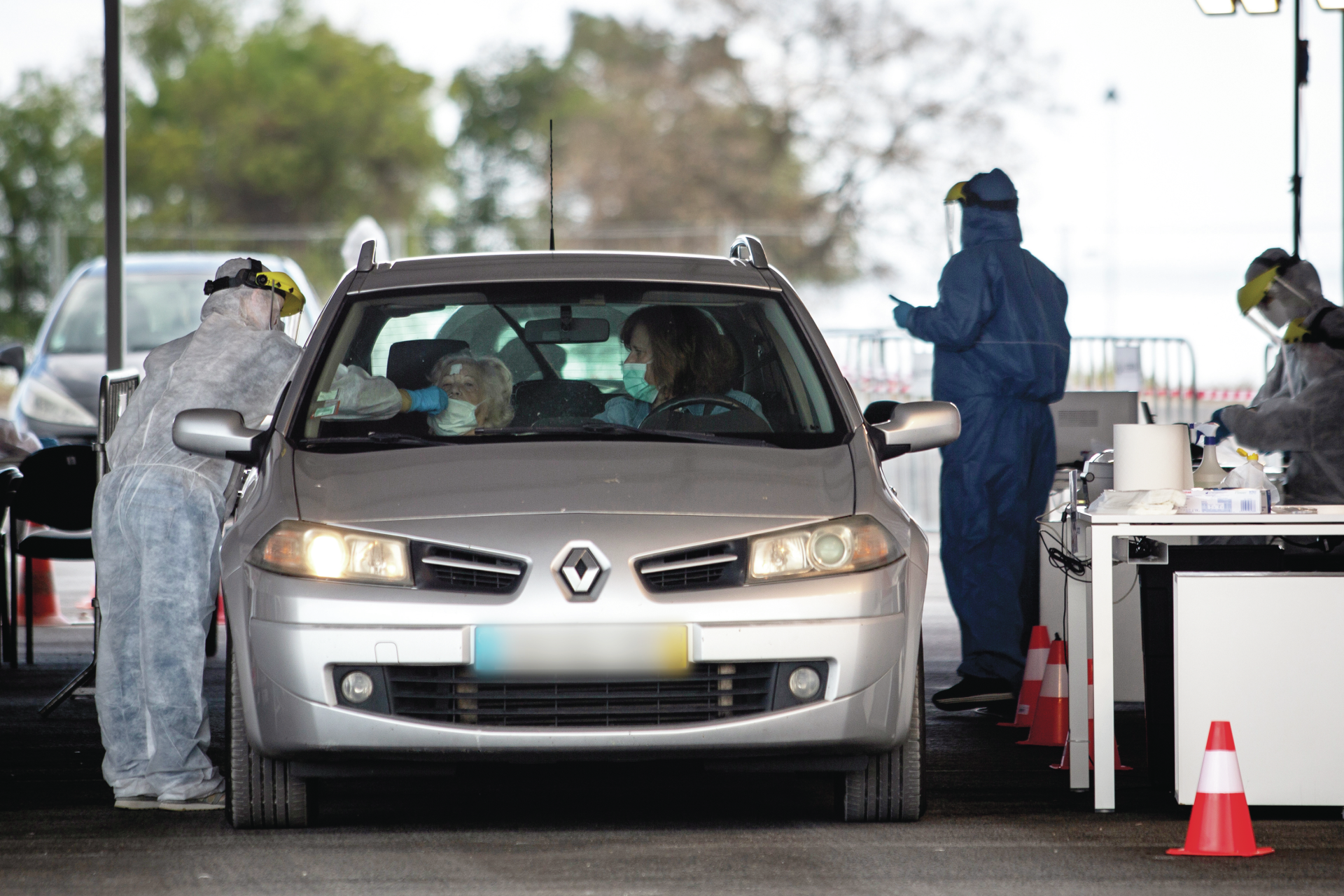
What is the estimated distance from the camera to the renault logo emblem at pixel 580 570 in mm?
4441

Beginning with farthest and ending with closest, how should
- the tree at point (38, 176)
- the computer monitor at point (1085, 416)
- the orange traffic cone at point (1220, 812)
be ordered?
1. the tree at point (38, 176)
2. the computer monitor at point (1085, 416)
3. the orange traffic cone at point (1220, 812)

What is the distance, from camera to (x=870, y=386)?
16.4 meters

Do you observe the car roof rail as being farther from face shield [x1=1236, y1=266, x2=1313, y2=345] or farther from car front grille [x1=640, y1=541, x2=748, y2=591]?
face shield [x1=1236, y1=266, x2=1313, y2=345]

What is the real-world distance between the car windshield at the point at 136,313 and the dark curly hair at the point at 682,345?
10087 mm

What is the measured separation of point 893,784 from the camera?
4.95m

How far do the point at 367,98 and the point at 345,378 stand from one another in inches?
1895

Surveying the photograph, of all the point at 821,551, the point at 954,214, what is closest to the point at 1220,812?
the point at 821,551

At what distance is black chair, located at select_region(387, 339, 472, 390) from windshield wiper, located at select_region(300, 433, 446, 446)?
0.37 m

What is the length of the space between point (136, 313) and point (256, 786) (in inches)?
452

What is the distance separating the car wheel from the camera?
486 centimetres

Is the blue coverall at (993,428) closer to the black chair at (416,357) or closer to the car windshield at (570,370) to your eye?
the car windshield at (570,370)

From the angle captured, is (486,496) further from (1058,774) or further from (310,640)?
(1058,774)

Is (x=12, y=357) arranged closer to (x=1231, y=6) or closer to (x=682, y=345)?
(x=682, y=345)

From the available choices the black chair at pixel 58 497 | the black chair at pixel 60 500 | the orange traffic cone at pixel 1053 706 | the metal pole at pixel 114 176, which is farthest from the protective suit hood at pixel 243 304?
the metal pole at pixel 114 176
